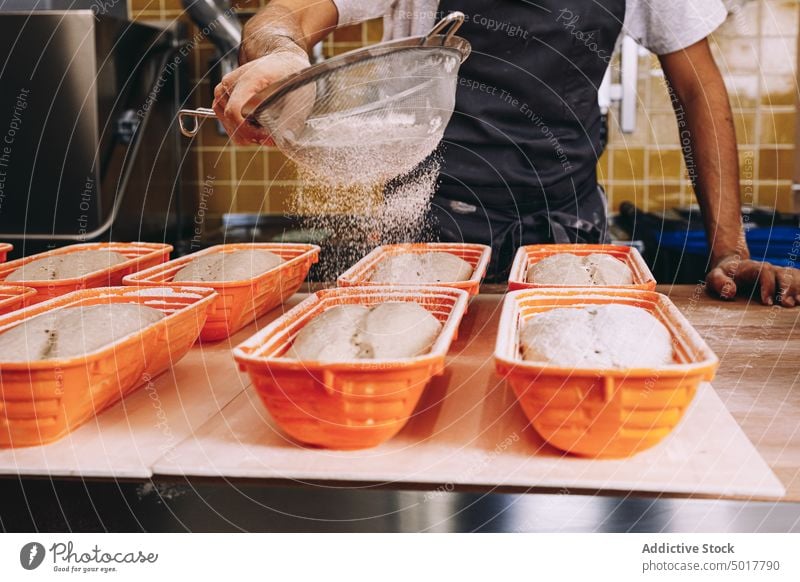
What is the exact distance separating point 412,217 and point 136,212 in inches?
36.4

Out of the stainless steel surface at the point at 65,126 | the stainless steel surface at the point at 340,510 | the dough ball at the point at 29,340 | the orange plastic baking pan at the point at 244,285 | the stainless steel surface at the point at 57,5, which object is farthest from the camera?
the stainless steel surface at the point at 57,5

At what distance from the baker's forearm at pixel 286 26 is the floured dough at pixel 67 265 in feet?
1.13

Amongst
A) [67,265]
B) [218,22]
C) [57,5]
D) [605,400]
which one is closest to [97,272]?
[67,265]

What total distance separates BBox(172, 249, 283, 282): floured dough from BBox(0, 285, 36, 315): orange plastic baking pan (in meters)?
0.18

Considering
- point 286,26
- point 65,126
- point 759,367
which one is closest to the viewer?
point 759,367

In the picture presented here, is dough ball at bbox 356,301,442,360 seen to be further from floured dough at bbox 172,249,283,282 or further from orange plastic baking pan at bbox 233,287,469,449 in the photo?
floured dough at bbox 172,249,283,282

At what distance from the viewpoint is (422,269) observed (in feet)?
3.46

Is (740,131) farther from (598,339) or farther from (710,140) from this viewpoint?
(598,339)

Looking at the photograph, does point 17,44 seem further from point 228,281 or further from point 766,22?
point 766,22

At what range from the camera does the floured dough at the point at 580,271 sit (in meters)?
0.97

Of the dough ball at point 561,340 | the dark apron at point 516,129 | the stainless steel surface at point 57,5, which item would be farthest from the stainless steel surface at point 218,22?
the dough ball at point 561,340

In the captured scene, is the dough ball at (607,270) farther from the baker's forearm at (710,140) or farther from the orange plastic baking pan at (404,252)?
the baker's forearm at (710,140)

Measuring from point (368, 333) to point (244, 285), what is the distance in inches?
10.1

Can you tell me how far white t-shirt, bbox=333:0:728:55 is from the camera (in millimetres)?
1383
